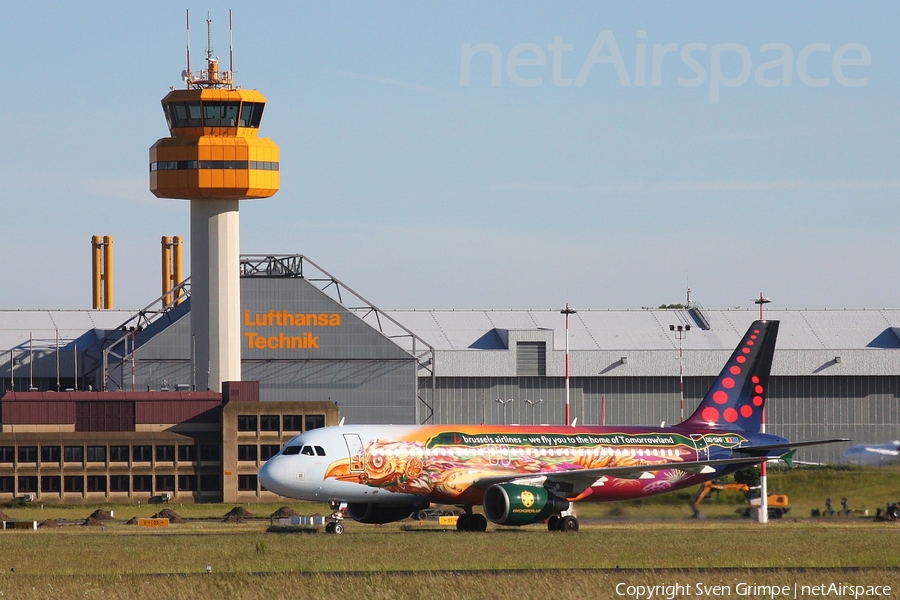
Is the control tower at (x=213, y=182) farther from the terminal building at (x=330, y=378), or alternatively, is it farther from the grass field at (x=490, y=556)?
the grass field at (x=490, y=556)

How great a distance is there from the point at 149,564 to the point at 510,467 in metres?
20.2

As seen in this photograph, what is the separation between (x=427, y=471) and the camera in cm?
5422

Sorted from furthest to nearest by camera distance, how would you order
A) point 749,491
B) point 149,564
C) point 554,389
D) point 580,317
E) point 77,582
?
point 580,317, point 554,389, point 749,491, point 149,564, point 77,582

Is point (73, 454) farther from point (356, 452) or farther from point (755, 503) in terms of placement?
point (755, 503)

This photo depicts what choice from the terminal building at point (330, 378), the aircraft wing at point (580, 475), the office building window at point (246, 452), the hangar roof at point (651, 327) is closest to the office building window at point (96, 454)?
the terminal building at point (330, 378)

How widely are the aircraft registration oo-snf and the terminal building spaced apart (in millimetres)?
19791

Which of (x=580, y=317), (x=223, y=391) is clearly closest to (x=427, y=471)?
(x=223, y=391)

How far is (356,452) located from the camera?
53406 mm

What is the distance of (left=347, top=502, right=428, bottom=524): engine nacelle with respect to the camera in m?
55.8

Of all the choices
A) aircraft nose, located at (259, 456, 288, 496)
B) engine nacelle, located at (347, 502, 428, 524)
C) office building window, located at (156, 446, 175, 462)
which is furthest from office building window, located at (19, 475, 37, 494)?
aircraft nose, located at (259, 456, 288, 496)

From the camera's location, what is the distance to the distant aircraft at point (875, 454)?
179 feet

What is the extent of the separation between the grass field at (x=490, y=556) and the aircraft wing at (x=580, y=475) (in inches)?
72.8

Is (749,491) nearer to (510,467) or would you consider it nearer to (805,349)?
(510,467)

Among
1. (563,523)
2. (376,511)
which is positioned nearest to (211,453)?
(376,511)
